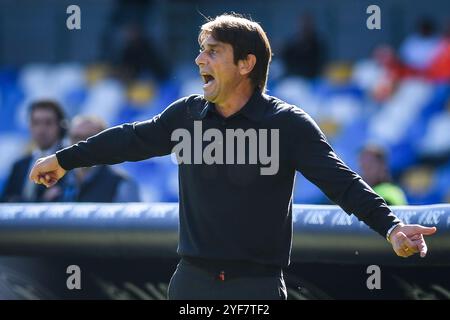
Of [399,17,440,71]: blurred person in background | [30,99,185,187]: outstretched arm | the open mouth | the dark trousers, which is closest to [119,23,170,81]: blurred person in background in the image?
[399,17,440,71]: blurred person in background

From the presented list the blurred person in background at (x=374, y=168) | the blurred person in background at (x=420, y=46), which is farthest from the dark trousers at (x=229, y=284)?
the blurred person in background at (x=420, y=46)

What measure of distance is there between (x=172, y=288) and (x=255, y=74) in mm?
928

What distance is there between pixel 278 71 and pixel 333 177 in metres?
8.54

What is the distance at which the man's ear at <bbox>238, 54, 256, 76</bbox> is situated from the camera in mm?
4223

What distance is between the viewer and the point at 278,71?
493 inches

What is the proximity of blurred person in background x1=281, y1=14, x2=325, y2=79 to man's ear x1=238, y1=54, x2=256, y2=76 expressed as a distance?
7.94 meters

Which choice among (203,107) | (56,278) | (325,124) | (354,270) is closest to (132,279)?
(56,278)

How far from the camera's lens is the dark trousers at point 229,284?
13.5ft

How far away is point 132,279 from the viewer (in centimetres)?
558

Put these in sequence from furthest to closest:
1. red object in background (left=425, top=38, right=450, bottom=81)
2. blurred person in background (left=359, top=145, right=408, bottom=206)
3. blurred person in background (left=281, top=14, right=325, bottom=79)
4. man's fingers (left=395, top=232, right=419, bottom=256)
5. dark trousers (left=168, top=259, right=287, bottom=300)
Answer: blurred person in background (left=281, top=14, right=325, bottom=79) < red object in background (left=425, top=38, right=450, bottom=81) < blurred person in background (left=359, top=145, right=408, bottom=206) < dark trousers (left=168, top=259, right=287, bottom=300) < man's fingers (left=395, top=232, right=419, bottom=256)

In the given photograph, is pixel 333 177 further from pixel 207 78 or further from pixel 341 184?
pixel 207 78

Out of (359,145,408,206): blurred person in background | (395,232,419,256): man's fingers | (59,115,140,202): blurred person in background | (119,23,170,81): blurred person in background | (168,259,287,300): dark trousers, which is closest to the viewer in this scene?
(395,232,419,256): man's fingers

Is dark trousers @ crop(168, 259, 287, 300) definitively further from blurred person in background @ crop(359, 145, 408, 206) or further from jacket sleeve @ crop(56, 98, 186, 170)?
blurred person in background @ crop(359, 145, 408, 206)
